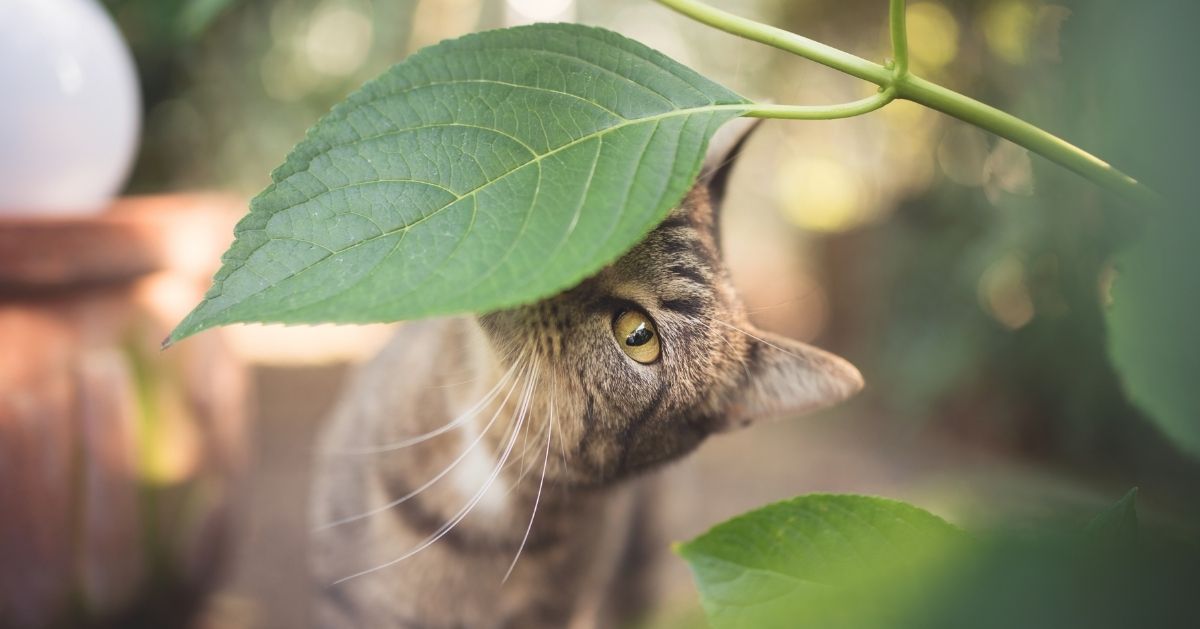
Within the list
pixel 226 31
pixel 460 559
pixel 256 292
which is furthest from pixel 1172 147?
pixel 226 31

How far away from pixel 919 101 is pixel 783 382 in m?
0.39

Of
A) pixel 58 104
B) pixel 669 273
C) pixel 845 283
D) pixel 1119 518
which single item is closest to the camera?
pixel 1119 518

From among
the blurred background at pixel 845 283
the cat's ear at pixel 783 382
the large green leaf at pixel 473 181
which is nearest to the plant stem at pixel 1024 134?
the large green leaf at pixel 473 181

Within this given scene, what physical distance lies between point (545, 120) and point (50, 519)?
0.81m

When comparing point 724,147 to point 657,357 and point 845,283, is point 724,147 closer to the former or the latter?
point 657,357

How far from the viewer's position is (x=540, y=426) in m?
0.74

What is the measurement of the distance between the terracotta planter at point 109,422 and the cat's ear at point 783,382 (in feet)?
2.34

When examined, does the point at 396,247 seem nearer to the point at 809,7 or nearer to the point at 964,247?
the point at 964,247

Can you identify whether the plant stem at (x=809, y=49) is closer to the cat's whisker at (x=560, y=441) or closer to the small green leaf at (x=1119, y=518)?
the small green leaf at (x=1119, y=518)

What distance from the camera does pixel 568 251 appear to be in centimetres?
39

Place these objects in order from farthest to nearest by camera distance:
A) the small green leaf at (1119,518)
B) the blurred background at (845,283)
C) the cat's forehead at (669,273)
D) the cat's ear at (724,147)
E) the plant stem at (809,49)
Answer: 1. the blurred background at (845,283)
2. the cat's ear at (724,147)
3. the cat's forehead at (669,273)
4. the plant stem at (809,49)
5. the small green leaf at (1119,518)

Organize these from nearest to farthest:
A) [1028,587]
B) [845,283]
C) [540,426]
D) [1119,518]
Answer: [1028,587], [1119,518], [540,426], [845,283]

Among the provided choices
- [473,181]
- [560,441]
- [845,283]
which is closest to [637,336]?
[560,441]

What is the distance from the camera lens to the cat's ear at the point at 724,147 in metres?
0.75
